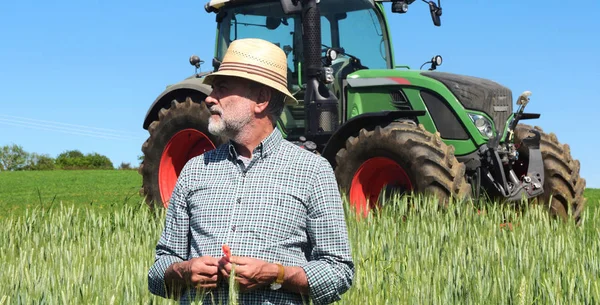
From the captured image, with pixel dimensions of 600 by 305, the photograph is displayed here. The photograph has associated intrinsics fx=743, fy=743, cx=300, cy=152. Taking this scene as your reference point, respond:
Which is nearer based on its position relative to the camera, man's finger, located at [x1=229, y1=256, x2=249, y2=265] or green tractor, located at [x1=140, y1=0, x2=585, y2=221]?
man's finger, located at [x1=229, y1=256, x2=249, y2=265]

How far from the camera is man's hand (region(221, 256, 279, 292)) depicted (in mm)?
2193

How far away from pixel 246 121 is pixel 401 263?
79.9 inches

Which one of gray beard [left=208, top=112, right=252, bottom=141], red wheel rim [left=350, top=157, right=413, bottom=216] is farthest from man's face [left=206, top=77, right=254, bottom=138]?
red wheel rim [left=350, top=157, right=413, bottom=216]

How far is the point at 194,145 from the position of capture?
27.3 feet

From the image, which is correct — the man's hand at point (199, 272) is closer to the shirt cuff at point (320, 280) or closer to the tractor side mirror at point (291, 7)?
the shirt cuff at point (320, 280)

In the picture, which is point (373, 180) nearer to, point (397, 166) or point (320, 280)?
point (397, 166)

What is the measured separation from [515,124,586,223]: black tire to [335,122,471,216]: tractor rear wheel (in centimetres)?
150

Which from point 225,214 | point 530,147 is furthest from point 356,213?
point 225,214

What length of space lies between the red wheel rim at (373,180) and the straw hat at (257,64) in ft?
13.5

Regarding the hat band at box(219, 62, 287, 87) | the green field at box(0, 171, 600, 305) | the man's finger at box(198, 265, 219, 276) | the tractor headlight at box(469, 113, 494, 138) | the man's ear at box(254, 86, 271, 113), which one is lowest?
the green field at box(0, 171, 600, 305)

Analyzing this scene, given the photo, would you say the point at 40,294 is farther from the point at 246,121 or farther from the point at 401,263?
the point at 401,263

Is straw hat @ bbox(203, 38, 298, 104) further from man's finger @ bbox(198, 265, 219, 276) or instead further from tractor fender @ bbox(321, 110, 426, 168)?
tractor fender @ bbox(321, 110, 426, 168)

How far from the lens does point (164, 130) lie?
8.14 meters

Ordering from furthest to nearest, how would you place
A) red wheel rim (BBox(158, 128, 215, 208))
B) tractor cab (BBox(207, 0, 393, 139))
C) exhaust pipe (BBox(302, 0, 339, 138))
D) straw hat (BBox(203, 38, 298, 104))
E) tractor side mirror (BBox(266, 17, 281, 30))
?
1. red wheel rim (BBox(158, 128, 215, 208))
2. tractor side mirror (BBox(266, 17, 281, 30))
3. tractor cab (BBox(207, 0, 393, 139))
4. exhaust pipe (BBox(302, 0, 339, 138))
5. straw hat (BBox(203, 38, 298, 104))
